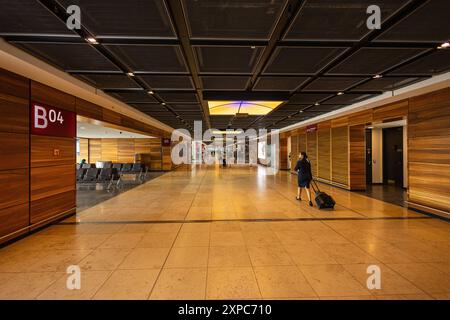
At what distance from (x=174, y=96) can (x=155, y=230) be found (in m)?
4.27

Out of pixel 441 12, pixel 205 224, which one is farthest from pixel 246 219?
pixel 441 12

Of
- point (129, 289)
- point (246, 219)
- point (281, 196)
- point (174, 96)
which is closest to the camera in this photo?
point (129, 289)

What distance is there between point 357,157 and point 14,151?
10576 mm

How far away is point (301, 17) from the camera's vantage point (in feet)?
9.80

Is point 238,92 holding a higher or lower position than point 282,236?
higher

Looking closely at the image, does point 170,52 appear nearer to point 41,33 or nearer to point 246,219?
point 41,33

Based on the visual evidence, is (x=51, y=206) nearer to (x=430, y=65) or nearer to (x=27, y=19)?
(x=27, y=19)

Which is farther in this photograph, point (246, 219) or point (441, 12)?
point (246, 219)

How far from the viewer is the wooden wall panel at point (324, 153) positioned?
10.9m

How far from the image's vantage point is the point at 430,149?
219 inches

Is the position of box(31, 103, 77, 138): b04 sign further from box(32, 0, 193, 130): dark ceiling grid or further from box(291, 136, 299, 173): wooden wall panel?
box(291, 136, 299, 173): wooden wall panel

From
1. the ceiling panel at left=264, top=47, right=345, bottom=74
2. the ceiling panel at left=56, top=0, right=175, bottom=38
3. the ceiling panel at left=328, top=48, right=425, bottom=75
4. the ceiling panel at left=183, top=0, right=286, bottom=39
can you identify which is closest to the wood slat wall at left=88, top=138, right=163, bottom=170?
the ceiling panel at left=264, top=47, right=345, bottom=74

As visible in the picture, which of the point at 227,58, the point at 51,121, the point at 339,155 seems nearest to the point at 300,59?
the point at 227,58

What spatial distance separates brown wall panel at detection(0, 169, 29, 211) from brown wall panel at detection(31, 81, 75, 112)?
1.51 metres
